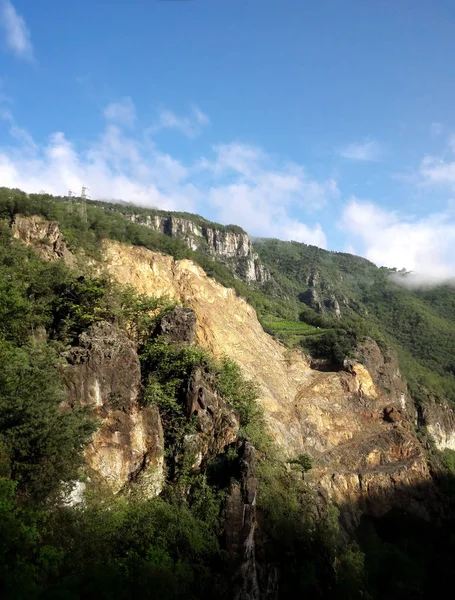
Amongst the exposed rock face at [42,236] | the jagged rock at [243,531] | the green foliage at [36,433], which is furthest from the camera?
the exposed rock face at [42,236]

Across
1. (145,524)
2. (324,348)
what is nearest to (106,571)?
(145,524)

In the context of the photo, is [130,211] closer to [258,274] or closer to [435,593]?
[258,274]

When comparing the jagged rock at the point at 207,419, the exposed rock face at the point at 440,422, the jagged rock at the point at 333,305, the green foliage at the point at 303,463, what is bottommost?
the exposed rock face at the point at 440,422

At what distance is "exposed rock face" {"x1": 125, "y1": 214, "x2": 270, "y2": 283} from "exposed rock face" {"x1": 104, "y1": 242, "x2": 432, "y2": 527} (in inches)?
4049

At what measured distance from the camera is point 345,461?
42344 millimetres

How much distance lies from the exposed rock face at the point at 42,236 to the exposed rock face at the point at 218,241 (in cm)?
11471

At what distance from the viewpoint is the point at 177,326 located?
32.9m

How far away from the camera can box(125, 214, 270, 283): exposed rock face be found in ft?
538

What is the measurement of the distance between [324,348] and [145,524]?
42.3 meters

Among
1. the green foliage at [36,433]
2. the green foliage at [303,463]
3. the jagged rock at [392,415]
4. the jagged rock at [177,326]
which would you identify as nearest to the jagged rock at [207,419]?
the jagged rock at [177,326]

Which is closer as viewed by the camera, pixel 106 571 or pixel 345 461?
pixel 106 571

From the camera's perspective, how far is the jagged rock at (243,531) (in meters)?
21.5

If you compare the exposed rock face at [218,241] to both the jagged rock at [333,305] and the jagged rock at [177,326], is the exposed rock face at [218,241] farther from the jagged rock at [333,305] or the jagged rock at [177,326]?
the jagged rock at [177,326]

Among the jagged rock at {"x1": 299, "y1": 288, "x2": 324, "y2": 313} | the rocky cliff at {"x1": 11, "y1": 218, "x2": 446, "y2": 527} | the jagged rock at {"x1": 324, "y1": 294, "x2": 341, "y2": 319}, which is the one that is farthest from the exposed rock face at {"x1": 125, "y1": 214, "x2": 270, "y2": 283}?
the rocky cliff at {"x1": 11, "y1": 218, "x2": 446, "y2": 527}
